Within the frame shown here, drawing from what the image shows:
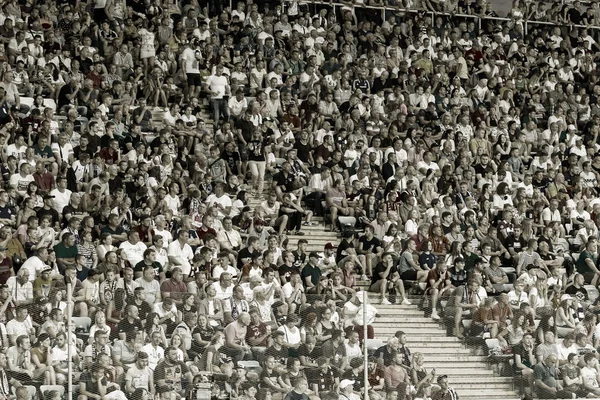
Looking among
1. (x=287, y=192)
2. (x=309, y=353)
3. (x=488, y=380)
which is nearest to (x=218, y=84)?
(x=287, y=192)

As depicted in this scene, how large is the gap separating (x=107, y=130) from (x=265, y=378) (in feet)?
25.7

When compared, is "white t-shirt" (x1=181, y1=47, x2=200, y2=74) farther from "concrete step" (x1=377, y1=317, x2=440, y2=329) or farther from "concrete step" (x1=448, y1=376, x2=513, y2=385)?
"concrete step" (x1=448, y1=376, x2=513, y2=385)

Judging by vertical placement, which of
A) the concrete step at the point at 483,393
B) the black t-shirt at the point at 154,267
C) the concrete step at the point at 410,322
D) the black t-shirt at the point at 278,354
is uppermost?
the black t-shirt at the point at 154,267

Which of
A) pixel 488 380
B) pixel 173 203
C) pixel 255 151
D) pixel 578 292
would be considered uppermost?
pixel 255 151

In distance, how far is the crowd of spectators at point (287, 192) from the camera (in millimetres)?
15844

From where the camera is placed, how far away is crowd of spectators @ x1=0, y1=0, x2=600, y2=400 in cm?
1584

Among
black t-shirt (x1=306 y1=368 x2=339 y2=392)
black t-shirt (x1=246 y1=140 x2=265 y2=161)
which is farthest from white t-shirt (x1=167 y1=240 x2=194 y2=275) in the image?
black t-shirt (x1=306 y1=368 x2=339 y2=392)

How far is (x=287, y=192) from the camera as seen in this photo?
22875mm

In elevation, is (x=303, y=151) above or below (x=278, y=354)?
above

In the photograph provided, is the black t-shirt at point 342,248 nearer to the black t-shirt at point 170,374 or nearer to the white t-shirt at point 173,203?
the white t-shirt at point 173,203

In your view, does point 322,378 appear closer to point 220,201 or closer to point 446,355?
point 446,355

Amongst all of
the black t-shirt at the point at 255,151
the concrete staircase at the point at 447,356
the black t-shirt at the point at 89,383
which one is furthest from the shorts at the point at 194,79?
the black t-shirt at the point at 89,383

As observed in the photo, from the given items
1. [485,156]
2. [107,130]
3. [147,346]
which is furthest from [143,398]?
[485,156]

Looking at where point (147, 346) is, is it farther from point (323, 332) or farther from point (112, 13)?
point (112, 13)
